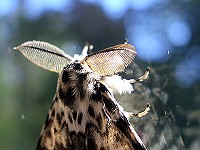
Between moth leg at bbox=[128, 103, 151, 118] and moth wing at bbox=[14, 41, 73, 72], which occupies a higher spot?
moth wing at bbox=[14, 41, 73, 72]

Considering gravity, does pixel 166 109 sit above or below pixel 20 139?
above

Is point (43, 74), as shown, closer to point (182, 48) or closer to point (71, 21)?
point (71, 21)

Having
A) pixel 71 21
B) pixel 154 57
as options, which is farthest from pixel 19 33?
pixel 154 57

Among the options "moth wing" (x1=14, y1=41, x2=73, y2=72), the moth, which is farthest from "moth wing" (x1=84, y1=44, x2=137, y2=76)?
"moth wing" (x1=14, y1=41, x2=73, y2=72)

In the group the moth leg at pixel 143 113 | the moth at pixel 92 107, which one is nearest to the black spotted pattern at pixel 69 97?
the moth at pixel 92 107

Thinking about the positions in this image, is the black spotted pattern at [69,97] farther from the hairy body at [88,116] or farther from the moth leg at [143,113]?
the moth leg at [143,113]

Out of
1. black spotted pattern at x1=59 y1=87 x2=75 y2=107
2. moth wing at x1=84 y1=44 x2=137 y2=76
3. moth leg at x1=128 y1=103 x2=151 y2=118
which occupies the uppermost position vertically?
moth wing at x1=84 y1=44 x2=137 y2=76

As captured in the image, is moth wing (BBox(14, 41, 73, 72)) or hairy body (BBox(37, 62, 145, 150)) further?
moth wing (BBox(14, 41, 73, 72))

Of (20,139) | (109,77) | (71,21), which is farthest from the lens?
(71,21)

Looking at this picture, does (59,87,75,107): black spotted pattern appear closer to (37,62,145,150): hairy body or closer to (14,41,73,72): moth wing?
(37,62,145,150): hairy body
